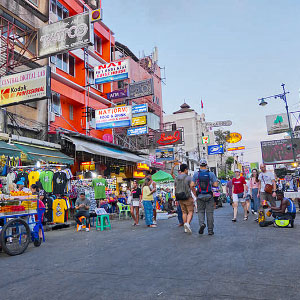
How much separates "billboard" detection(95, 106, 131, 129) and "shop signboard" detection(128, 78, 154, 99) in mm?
3188

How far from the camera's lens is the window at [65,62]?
18.9 metres

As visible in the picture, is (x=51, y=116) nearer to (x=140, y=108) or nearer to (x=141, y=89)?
(x=141, y=89)

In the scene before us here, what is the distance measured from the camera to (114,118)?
18.8 metres

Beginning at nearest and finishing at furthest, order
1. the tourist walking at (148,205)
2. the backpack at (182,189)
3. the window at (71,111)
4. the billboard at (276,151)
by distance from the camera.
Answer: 1. the backpack at (182,189)
2. the tourist walking at (148,205)
3. the window at (71,111)
4. the billboard at (276,151)

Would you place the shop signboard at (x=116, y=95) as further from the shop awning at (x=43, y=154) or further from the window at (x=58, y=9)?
the shop awning at (x=43, y=154)

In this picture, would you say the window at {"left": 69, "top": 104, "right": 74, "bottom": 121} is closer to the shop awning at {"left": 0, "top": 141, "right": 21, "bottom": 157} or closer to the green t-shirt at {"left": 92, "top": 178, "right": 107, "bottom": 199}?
the green t-shirt at {"left": 92, "top": 178, "right": 107, "bottom": 199}

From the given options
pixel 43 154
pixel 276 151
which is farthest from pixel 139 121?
pixel 276 151

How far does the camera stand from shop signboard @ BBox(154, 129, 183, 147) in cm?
2898

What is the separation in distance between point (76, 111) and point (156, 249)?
16275 mm

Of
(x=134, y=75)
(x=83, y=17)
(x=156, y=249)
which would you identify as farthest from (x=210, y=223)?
(x=134, y=75)

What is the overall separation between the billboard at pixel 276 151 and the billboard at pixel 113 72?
27.7m

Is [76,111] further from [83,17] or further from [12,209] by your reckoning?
[12,209]

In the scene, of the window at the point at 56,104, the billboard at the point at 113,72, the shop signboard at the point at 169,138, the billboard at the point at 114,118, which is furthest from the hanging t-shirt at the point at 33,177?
the shop signboard at the point at 169,138

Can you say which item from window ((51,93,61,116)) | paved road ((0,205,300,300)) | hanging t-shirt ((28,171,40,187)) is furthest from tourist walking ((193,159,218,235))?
window ((51,93,61,116))
